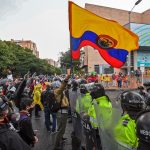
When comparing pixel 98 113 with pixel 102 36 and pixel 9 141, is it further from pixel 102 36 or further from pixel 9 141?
pixel 102 36

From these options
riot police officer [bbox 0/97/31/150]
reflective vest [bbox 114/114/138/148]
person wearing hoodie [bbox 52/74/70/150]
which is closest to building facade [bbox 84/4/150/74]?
person wearing hoodie [bbox 52/74/70/150]

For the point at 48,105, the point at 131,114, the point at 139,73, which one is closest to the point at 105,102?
the point at 131,114

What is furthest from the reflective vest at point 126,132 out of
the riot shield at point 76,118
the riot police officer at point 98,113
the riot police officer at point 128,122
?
the riot shield at point 76,118

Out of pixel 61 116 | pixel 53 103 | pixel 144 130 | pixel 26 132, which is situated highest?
pixel 144 130

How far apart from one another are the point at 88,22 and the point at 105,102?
124 inches

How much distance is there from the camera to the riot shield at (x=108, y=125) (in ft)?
11.1

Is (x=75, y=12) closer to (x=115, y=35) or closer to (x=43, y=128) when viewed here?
(x=115, y=35)

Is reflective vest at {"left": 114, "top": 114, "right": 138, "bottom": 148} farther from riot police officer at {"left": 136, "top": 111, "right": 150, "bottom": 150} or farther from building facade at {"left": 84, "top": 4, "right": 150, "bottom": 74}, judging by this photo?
building facade at {"left": 84, "top": 4, "right": 150, "bottom": 74}

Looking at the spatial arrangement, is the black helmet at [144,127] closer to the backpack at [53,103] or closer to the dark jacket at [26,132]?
the dark jacket at [26,132]

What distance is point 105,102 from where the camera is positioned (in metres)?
4.84

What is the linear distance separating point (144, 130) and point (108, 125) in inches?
45.4

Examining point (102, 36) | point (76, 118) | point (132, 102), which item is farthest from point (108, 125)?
point (102, 36)

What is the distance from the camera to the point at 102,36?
7543 millimetres

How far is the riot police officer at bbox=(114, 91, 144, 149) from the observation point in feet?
9.66
